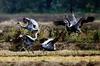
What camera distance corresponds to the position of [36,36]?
18.1 metres

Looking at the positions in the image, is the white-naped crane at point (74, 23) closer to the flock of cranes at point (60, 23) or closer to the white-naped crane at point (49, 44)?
the flock of cranes at point (60, 23)

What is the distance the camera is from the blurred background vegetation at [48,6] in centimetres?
1938

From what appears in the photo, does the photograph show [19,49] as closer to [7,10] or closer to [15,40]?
[15,40]

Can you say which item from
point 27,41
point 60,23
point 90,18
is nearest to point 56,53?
point 27,41

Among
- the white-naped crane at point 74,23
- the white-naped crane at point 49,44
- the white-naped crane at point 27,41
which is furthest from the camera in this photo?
the white-naped crane at point 74,23

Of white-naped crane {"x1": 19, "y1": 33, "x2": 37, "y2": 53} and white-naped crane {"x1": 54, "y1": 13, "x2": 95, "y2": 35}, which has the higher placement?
white-naped crane {"x1": 54, "y1": 13, "x2": 95, "y2": 35}

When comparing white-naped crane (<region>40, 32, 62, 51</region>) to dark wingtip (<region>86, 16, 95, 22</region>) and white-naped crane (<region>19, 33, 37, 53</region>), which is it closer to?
white-naped crane (<region>19, 33, 37, 53</region>)

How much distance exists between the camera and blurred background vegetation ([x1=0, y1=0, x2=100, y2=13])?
19.4 metres

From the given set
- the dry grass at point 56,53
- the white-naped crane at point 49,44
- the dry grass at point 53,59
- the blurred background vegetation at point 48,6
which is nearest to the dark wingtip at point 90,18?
the blurred background vegetation at point 48,6

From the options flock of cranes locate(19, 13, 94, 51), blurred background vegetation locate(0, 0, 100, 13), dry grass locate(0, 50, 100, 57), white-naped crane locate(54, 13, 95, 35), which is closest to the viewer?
dry grass locate(0, 50, 100, 57)

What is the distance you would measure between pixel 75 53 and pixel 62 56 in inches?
26.2

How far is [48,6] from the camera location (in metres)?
19.5

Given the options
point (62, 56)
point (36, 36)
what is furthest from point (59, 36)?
point (62, 56)

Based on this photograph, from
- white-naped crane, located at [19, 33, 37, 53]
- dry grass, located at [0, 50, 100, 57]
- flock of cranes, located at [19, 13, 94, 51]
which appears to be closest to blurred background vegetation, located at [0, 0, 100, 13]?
flock of cranes, located at [19, 13, 94, 51]
